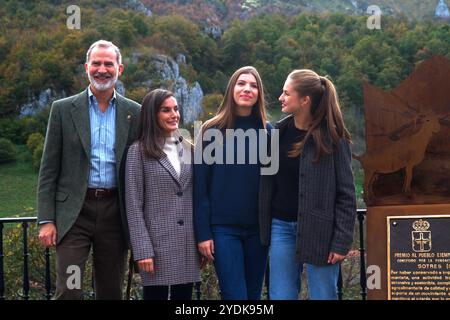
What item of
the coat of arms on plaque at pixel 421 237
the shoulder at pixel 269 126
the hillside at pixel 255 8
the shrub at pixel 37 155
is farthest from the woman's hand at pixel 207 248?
the hillside at pixel 255 8

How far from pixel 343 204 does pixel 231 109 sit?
0.78 metres

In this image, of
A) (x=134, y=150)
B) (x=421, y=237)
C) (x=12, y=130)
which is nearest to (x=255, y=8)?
(x=12, y=130)

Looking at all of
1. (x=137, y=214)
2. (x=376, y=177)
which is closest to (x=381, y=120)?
(x=376, y=177)

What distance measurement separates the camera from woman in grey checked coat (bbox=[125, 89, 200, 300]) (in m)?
3.43

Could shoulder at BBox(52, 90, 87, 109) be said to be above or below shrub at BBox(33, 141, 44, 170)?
below

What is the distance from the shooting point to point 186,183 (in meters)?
3.53

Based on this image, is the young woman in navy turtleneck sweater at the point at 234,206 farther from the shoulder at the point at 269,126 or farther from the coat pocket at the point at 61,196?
the coat pocket at the point at 61,196

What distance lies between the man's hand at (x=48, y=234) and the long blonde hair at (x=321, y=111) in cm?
132

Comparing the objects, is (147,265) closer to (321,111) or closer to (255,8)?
(321,111)

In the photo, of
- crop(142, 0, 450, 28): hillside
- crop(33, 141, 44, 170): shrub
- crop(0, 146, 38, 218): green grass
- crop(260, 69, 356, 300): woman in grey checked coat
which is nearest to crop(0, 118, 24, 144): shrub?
crop(0, 146, 38, 218): green grass

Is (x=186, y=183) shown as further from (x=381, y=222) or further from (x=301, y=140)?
(x=381, y=222)

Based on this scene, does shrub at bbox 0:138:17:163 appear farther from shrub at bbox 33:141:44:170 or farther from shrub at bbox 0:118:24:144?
shrub at bbox 33:141:44:170

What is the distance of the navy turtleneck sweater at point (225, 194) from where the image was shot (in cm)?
348

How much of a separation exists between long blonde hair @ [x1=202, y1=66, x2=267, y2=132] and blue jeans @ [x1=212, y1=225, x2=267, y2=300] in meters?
0.55
